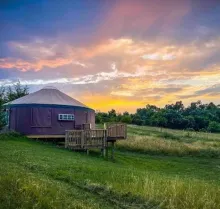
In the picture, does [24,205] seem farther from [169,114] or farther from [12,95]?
[169,114]

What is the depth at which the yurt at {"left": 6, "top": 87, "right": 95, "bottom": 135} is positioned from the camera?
85.6 ft

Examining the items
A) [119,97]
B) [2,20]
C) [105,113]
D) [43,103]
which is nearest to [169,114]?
[105,113]

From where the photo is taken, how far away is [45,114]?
86.3ft

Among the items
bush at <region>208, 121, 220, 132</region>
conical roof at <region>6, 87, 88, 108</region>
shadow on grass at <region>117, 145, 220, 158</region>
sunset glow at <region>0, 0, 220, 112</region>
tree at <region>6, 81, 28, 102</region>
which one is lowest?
shadow on grass at <region>117, 145, 220, 158</region>

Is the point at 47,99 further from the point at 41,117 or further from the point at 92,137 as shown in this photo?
the point at 92,137

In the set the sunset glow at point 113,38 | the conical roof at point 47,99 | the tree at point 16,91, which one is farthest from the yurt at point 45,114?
the tree at point 16,91

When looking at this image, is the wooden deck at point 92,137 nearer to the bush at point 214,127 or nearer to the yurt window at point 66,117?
the yurt window at point 66,117

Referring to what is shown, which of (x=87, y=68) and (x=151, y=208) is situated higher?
(x=87, y=68)

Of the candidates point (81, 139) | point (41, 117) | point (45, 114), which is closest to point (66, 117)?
point (45, 114)

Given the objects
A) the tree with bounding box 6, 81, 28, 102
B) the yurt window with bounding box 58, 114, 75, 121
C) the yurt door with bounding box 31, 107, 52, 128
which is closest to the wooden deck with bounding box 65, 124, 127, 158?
the yurt window with bounding box 58, 114, 75, 121

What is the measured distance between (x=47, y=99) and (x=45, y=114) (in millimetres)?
1431

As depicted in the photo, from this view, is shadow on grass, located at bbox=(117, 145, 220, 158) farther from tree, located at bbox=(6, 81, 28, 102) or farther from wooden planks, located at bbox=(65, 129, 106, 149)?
tree, located at bbox=(6, 81, 28, 102)

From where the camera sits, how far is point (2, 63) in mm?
27375

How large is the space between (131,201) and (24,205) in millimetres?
2816
